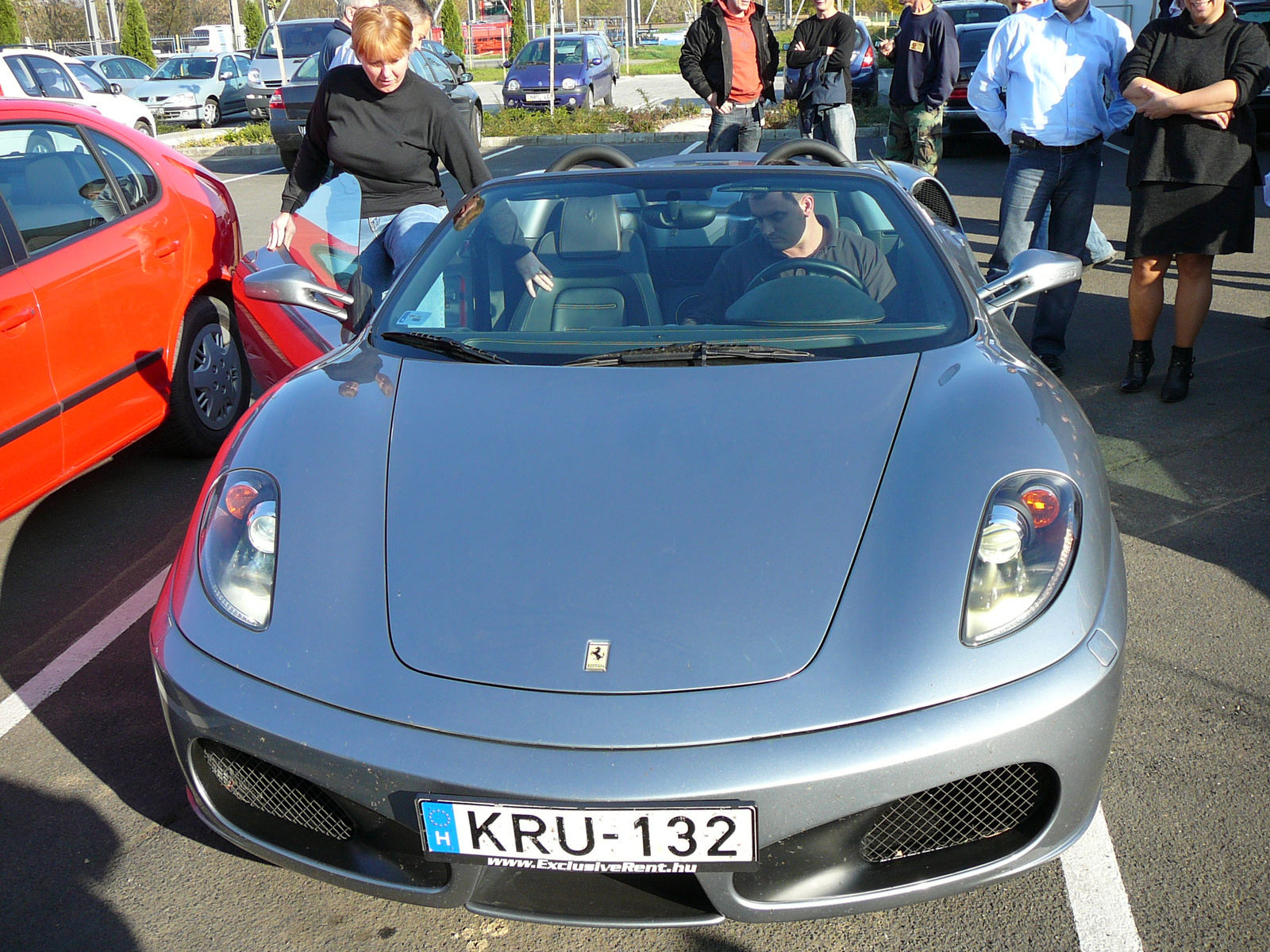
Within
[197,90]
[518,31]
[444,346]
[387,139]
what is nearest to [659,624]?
[444,346]

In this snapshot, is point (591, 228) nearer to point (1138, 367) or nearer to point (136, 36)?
point (1138, 367)

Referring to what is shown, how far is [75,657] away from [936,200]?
341 centimetres

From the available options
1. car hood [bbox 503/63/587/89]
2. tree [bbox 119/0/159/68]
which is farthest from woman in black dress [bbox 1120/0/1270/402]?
tree [bbox 119/0/159/68]

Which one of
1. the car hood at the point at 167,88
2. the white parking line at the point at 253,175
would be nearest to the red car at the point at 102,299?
the white parking line at the point at 253,175

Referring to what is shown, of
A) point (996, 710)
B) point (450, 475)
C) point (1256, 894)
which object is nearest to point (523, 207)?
point (450, 475)

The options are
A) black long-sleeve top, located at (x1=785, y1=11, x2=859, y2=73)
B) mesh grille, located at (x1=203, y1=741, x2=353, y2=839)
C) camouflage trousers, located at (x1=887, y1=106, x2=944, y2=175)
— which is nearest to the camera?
mesh grille, located at (x1=203, y1=741, x2=353, y2=839)

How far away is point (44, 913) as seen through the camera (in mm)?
2199

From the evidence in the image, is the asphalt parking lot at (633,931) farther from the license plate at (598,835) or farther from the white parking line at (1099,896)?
the license plate at (598,835)

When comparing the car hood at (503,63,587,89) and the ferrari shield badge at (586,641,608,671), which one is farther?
the car hood at (503,63,587,89)

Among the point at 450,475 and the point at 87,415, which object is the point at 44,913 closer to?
the point at 450,475

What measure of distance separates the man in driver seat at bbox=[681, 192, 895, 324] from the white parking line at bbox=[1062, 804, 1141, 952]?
1440 millimetres

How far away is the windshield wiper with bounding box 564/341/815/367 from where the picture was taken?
262 centimetres

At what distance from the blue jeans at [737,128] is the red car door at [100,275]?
15.9ft

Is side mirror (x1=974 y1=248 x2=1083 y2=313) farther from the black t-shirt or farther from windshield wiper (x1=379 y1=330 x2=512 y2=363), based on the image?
windshield wiper (x1=379 y1=330 x2=512 y2=363)
